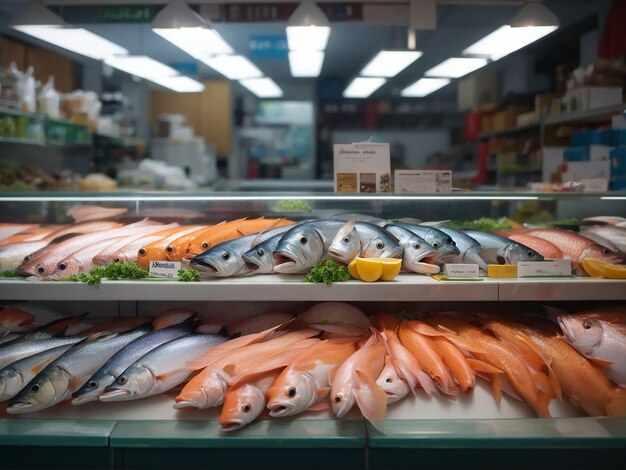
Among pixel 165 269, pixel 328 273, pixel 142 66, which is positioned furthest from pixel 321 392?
pixel 142 66

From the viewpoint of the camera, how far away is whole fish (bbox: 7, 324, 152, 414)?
2.24m

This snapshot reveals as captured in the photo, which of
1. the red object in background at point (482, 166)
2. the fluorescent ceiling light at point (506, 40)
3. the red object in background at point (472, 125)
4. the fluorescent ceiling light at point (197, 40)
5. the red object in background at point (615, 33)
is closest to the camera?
the fluorescent ceiling light at point (506, 40)

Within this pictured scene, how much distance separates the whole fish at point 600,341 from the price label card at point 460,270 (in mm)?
417

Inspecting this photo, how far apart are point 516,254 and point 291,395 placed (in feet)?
3.89

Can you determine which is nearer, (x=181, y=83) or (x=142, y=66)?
(x=142, y=66)

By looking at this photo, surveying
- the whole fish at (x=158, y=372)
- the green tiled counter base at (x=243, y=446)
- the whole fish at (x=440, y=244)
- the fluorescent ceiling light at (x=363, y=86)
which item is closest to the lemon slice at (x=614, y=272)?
the whole fish at (x=440, y=244)

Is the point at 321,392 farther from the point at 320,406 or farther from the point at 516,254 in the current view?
the point at 516,254

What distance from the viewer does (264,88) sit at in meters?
12.0

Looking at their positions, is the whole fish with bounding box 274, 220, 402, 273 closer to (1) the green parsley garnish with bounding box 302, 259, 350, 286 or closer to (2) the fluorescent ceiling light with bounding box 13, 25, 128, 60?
(1) the green parsley garnish with bounding box 302, 259, 350, 286

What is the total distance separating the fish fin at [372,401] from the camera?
215 centimetres

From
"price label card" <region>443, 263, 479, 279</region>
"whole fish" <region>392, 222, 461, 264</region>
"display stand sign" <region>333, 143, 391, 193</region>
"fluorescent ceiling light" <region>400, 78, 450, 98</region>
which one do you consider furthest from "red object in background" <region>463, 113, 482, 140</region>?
"price label card" <region>443, 263, 479, 279</region>

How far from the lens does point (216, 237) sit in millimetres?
2717

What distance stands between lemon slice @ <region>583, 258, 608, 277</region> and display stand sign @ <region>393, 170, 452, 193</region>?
76 cm

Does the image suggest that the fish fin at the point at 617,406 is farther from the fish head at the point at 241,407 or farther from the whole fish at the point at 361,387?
the fish head at the point at 241,407
